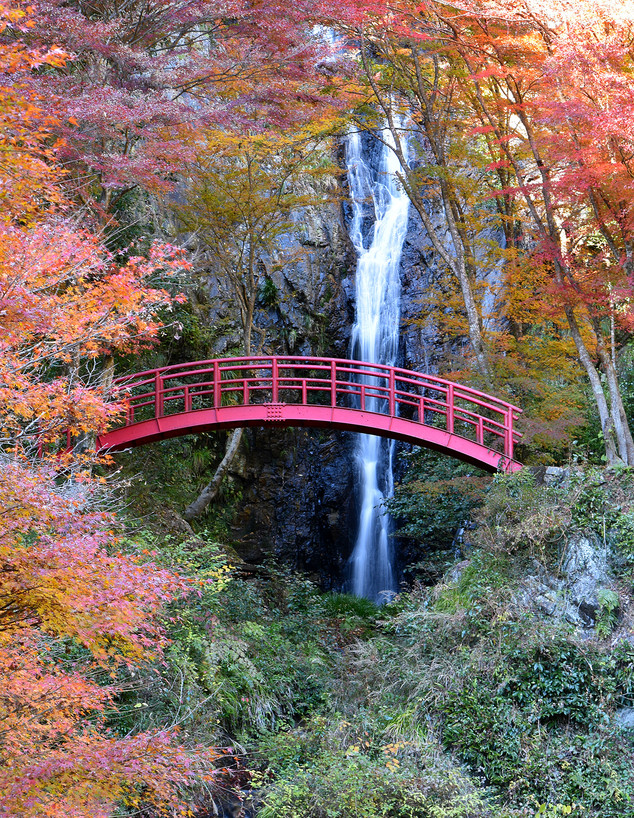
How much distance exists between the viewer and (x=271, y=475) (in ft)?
65.4

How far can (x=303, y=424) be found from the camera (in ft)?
41.1

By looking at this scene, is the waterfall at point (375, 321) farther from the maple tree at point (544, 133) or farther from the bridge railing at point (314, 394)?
the maple tree at point (544, 133)

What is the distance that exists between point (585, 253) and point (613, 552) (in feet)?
25.3

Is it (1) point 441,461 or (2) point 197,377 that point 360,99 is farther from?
(1) point 441,461

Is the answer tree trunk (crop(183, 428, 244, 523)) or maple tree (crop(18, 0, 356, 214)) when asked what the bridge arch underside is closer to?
tree trunk (crop(183, 428, 244, 523))

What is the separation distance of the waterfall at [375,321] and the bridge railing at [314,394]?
1157 millimetres

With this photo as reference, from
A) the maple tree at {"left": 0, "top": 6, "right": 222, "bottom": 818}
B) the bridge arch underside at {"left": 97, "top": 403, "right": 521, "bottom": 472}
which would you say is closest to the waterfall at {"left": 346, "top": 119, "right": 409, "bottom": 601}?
the bridge arch underside at {"left": 97, "top": 403, "right": 521, "bottom": 472}

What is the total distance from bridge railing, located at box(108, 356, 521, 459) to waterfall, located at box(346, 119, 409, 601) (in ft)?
3.80

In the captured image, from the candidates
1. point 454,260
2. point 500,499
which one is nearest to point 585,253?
point 454,260

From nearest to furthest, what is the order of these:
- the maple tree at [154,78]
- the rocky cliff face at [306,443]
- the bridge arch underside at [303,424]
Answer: the maple tree at [154,78]
the bridge arch underside at [303,424]
the rocky cliff face at [306,443]

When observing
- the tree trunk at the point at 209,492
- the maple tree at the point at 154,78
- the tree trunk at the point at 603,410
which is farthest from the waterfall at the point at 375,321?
the tree trunk at the point at 603,410

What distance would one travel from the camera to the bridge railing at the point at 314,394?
12.2m

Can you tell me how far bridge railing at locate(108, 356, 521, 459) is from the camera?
479 inches

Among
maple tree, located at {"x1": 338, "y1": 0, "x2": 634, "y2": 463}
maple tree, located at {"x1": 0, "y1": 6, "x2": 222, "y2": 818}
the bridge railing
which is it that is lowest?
maple tree, located at {"x1": 0, "y1": 6, "x2": 222, "y2": 818}
